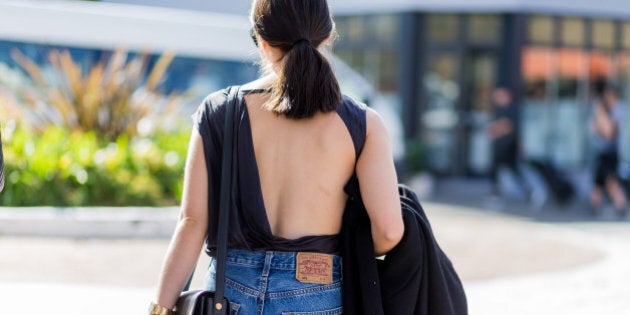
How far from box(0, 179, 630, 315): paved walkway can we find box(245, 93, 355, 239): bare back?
421 cm

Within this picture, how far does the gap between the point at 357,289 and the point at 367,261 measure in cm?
7

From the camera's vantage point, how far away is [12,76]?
42.0 feet

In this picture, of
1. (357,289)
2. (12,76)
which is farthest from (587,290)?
(12,76)

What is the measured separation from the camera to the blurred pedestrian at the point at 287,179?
2430 mm

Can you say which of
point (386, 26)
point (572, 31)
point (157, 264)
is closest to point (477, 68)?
point (386, 26)

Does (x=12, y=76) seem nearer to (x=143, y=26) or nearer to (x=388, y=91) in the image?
(x=143, y=26)

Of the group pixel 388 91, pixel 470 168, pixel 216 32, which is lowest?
pixel 470 168

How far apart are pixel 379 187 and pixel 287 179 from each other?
0.23 m

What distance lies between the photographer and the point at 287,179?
2.46 metres

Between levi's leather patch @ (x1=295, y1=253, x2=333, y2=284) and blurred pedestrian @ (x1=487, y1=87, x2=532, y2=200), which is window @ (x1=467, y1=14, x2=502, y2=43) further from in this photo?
levi's leather patch @ (x1=295, y1=253, x2=333, y2=284)

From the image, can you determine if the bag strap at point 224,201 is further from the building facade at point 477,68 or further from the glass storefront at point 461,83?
the glass storefront at point 461,83

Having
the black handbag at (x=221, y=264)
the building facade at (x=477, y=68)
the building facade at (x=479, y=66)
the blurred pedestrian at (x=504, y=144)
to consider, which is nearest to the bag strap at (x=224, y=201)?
the black handbag at (x=221, y=264)

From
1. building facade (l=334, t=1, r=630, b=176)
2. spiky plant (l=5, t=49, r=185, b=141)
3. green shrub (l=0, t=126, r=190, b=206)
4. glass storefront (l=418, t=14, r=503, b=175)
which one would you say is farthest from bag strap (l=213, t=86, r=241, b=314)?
glass storefront (l=418, t=14, r=503, b=175)

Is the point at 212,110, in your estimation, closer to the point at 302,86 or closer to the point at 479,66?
the point at 302,86
